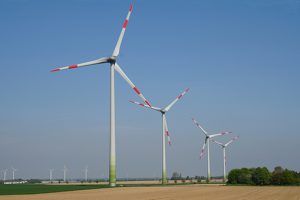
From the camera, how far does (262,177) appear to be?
416ft

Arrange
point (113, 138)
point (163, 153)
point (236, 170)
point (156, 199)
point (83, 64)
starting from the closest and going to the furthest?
point (156, 199)
point (113, 138)
point (83, 64)
point (163, 153)
point (236, 170)

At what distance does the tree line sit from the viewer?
4818 inches

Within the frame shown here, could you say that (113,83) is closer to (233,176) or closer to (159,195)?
(159,195)

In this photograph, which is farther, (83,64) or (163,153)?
(163,153)

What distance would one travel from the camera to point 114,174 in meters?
72.9

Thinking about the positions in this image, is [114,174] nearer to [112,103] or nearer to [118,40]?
[112,103]

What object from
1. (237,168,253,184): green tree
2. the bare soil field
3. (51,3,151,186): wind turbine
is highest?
(51,3,151,186): wind turbine

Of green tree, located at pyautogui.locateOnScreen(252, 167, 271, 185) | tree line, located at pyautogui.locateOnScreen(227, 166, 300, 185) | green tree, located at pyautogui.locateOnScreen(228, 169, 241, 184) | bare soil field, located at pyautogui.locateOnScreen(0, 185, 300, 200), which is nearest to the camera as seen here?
bare soil field, located at pyautogui.locateOnScreen(0, 185, 300, 200)

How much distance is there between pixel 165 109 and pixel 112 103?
136 ft

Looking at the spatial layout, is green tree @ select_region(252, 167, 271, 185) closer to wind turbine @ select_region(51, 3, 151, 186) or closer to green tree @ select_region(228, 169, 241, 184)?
green tree @ select_region(228, 169, 241, 184)

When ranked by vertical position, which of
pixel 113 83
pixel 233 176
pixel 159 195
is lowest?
pixel 233 176

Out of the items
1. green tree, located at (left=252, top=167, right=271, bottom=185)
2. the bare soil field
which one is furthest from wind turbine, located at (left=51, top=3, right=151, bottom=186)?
green tree, located at (left=252, top=167, right=271, bottom=185)

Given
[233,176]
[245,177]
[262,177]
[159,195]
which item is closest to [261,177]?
[262,177]

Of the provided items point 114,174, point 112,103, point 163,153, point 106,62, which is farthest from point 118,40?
point 163,153
